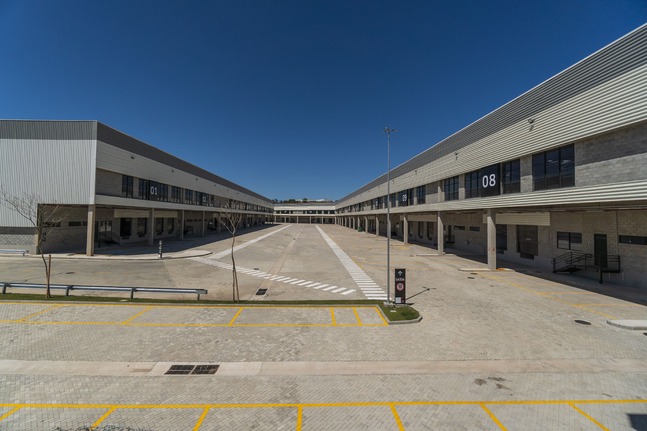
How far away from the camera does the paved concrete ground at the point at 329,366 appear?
6.05 meters

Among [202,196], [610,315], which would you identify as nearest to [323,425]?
[610,315]

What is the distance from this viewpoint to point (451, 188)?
29719 millimetres

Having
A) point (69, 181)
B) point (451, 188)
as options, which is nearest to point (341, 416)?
point (451, 188)

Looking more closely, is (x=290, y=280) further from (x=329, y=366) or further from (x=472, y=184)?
(x=472, y=184)

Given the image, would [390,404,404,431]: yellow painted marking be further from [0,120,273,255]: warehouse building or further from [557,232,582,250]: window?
[0,120,273,255]: warehouse building

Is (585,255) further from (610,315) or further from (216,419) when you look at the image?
(216,419)

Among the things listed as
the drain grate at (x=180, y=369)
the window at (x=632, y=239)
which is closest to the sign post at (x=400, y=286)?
the drain grate at (x=180, y=369)

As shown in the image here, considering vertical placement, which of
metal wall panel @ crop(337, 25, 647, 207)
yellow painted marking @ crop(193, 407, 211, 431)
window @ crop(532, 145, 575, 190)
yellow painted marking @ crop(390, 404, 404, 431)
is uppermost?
metal wall panel @ crop(337, 25, 647, 207)

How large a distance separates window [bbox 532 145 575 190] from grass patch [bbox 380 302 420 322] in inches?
555

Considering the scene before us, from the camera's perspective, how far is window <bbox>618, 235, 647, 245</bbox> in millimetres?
16766

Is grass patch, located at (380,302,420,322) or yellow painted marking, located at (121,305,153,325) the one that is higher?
grass patch, located at (380,302,420,322)

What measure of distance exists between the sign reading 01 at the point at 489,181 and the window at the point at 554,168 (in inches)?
131

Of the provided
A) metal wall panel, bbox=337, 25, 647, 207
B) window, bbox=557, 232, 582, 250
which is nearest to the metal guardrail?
metal wall panel, bbox=337, 25, 647, 207

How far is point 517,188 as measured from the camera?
67.9 feet
